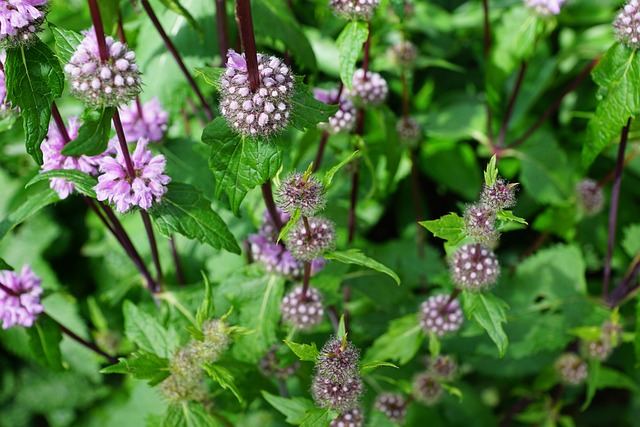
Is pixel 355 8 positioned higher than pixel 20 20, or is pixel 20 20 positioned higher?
pixel 355 8

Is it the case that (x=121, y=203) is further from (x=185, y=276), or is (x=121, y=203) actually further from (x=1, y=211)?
(x=1, y=211)

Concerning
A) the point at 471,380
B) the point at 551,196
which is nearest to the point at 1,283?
the point at 551,196

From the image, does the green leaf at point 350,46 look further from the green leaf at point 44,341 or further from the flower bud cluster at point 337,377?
the green leaf at point 44,341

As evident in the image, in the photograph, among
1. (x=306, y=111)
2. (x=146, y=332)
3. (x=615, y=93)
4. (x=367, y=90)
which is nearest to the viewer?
(x=306, y=111)

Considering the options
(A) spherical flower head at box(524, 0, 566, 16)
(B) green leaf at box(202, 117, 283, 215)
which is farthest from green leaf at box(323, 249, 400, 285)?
(A) spherical flower head at box(524, 0, 566, 16)

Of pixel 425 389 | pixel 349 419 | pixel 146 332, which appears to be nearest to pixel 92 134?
pixel 146 332

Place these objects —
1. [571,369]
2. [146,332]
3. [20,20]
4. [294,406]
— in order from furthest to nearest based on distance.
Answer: [571,369]
[146,332]
[294,406]
[20,20]

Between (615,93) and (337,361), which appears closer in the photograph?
(337,361)

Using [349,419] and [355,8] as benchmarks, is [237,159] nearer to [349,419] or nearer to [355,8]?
[355,8]
